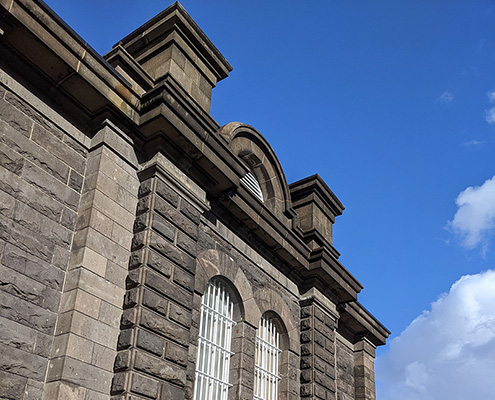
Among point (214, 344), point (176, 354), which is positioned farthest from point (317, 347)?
point (176, 354)

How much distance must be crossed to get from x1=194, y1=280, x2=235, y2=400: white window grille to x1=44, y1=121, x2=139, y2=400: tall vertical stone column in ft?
7.16

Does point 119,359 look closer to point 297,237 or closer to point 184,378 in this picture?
point 184,378

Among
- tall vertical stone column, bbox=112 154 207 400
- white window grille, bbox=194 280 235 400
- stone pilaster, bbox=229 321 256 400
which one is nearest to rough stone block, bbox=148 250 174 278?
tall vertical stone column, bbox=112 154 207 400

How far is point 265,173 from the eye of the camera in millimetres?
13391

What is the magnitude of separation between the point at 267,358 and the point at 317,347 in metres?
1.37

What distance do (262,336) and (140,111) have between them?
4.86 meters

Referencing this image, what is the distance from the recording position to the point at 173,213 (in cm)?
903

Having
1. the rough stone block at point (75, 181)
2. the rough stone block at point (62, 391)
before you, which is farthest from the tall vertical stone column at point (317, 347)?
the rough stone block at point (75, 181)

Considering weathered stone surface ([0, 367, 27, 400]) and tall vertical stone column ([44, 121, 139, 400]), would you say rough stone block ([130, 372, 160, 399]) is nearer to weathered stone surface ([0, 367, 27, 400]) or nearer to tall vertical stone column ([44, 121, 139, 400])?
tall vertical stone column ([44, 121, 139, 400])

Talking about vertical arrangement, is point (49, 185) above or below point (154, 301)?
above

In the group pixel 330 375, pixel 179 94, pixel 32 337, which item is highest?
pixel 179 94

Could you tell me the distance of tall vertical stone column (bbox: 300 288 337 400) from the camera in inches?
474

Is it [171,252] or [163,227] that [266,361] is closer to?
[171,252]

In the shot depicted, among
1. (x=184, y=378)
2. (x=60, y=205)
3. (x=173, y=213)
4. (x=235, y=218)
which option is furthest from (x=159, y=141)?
(x=184, y=378)
